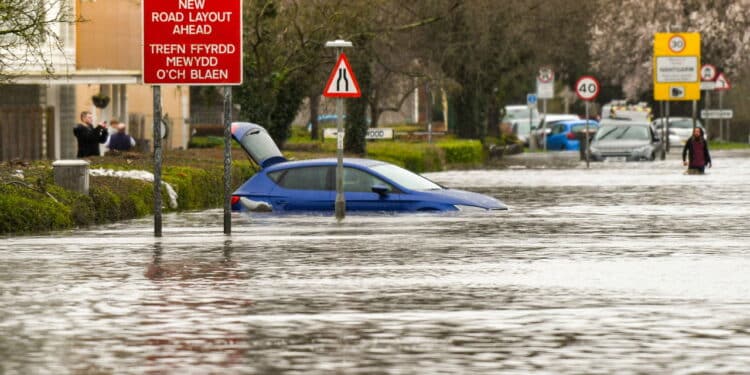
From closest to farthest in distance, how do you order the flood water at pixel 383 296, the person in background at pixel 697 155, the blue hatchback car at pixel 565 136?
the flood water at pixel 383 296, the person in background at pixel 697 155, the blue hatchback car at pixel 565 136

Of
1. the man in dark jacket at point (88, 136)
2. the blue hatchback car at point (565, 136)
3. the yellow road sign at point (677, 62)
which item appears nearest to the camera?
the man in dark jacket at point (88, 136)

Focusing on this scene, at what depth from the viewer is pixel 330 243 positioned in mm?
22734

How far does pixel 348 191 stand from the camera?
94.4ft

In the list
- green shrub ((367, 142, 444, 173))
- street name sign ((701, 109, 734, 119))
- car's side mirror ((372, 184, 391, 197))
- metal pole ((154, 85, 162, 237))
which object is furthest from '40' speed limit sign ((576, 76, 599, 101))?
metal pole ((154, 85, 162, 237))

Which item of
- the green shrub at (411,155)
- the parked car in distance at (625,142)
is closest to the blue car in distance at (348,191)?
the green shrub at (411,155)

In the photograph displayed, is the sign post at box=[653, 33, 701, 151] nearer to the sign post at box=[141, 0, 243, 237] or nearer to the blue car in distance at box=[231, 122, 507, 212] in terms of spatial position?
the blue car in distance at box=[231, 122, 507, 212]

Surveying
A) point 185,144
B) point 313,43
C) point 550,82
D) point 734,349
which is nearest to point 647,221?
point 734,349

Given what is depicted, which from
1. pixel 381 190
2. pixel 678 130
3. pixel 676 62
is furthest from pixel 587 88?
pixel 381 190

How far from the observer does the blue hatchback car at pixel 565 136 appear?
266 feet

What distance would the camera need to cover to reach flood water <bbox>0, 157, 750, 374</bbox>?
38.9 ft

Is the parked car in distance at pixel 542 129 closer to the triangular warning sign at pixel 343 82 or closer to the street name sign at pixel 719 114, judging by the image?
the street name sign at pixel 719 114

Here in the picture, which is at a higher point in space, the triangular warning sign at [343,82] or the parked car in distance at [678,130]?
the triangular warning sign at [343,82]

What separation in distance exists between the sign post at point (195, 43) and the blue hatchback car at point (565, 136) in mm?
56874

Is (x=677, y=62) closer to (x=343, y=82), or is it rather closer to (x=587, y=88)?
(x=587, y=88)
